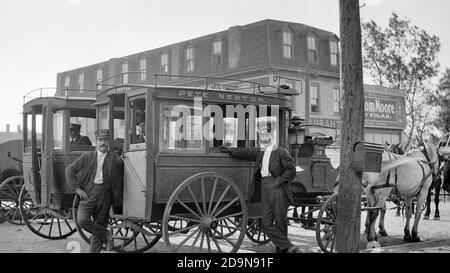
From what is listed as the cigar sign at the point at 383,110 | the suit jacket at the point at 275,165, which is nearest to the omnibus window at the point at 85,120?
the suit jacket at the point at 275,165

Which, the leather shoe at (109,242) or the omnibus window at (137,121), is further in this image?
the omnibus window at (137,121)

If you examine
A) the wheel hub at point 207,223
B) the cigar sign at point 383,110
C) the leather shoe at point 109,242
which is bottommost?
the leather shoe at point 109,242

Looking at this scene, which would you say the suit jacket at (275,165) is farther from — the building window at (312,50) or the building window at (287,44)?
the building window at (312,50)

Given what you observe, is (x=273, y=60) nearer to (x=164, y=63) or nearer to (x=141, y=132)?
(x=164, y=63)

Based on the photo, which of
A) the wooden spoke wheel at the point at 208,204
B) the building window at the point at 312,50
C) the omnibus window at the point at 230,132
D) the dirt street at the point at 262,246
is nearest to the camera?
the wooden spoke wheel at the point at 208,204

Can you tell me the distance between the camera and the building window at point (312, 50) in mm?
29234

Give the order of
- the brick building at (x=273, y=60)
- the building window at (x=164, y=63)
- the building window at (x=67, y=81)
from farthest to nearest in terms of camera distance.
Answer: the building window at (x=67, y=81)
the building window at (x=164, y=63)
the brick building at (x=273, y=60)

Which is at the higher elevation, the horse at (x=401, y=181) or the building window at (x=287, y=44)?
the building window at (x=287, y=44)

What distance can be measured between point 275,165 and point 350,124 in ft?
5.05

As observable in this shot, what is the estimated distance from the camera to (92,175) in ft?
23.2

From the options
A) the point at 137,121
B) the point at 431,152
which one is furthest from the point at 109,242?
the point at 431,152

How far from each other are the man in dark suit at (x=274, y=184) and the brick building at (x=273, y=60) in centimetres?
1810
